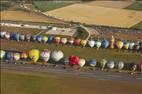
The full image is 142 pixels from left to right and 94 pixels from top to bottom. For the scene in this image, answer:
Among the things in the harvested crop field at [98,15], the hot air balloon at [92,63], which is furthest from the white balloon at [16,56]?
the harvested crop field at [98,15]

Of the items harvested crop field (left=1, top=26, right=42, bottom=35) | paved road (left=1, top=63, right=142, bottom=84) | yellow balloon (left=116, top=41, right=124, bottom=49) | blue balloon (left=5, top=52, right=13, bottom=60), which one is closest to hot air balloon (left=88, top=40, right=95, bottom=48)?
yellow balloon (left=116, top=41, right=124, bottom=49)

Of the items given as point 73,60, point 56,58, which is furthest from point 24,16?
point 73,60

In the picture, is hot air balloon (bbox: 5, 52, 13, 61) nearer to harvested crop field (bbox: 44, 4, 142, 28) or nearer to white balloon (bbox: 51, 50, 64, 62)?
white balloon (bbox: 51, 50, 64, 62)

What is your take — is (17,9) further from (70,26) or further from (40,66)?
(40,66)

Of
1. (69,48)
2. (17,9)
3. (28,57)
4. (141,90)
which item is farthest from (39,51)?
(17,9)

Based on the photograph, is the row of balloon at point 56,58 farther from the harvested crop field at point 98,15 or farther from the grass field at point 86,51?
the harvested crop field at point 98,15
